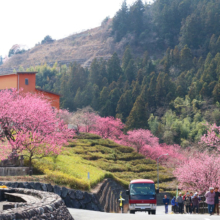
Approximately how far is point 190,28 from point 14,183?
132 metres

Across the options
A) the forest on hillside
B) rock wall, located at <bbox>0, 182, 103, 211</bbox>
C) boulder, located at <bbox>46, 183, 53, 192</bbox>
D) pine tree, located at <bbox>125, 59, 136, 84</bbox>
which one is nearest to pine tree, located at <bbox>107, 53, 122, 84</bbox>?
the forest on hillside

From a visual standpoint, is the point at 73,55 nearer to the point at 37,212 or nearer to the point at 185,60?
the point at 185,60

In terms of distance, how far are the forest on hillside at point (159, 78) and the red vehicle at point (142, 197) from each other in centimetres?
5802

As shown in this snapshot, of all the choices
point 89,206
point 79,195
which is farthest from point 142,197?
point 79,195

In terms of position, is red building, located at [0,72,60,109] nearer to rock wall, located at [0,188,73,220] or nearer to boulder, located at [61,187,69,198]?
boulder, located at [61,187,69,198]

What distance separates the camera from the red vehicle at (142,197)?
2502cm

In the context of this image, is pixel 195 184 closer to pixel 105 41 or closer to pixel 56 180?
pixel 56 180

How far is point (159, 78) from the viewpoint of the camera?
109m

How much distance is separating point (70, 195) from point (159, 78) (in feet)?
286

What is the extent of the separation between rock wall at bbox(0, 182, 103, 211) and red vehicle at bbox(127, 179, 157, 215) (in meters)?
2.46

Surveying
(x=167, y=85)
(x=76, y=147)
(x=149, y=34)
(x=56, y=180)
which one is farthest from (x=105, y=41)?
(x=56, y=180)

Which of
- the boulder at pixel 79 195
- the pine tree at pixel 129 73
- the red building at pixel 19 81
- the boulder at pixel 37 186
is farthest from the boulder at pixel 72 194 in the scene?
the pine tree at pixel 129 73

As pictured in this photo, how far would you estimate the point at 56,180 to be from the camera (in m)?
24.6

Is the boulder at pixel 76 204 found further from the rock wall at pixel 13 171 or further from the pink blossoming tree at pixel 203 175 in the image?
the pink blossoming tree at pixel 203 175
